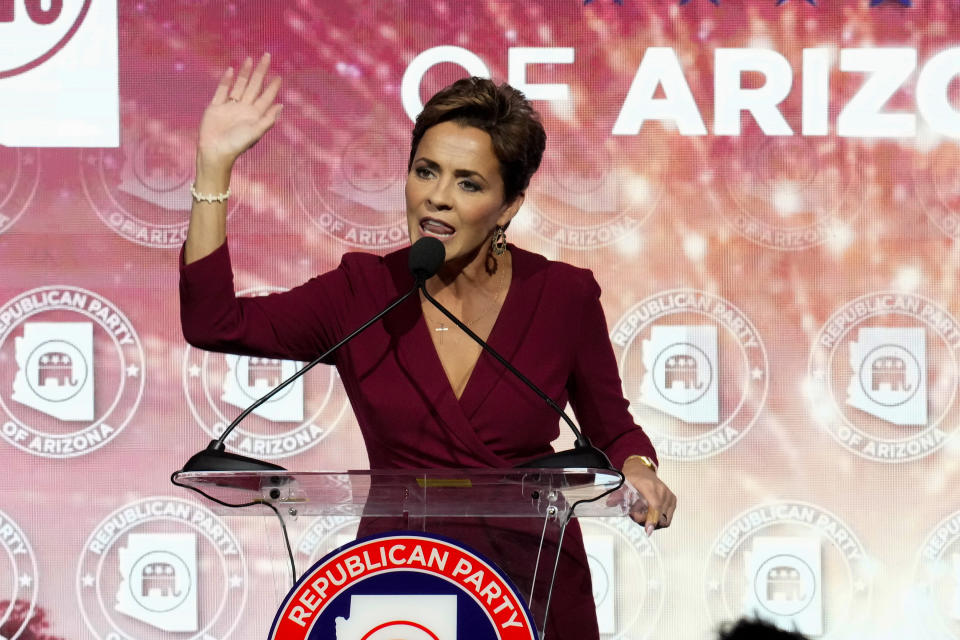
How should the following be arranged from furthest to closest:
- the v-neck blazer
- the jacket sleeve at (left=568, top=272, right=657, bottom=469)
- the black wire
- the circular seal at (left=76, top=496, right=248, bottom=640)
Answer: the circular seal at (left=76, top=496, right=248, bottom=640) < the jacket sleeve at (left=568, top=272, right=657, bottom=469) < the v-neck blazer < the black wire

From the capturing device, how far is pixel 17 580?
3371 millimetres

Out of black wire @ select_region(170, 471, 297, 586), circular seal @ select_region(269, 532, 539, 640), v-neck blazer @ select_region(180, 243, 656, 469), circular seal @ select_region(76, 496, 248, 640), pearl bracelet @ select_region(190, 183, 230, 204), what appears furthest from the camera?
circular seal @ select_region(76, 496, 248, 640)

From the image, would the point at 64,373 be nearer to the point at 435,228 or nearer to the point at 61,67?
the point at 61,67

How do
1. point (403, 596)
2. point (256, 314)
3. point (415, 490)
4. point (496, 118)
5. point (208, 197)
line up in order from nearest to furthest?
point (403, 596) < point (415, 490) < point (208, 197) < point (256, 314) < point (496, 118)

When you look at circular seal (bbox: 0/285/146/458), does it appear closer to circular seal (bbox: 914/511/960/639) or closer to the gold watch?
the gold watch

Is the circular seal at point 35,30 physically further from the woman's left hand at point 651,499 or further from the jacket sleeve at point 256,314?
the woman's left hand at point 651,499

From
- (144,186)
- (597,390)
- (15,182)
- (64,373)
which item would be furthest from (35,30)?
(597,390)

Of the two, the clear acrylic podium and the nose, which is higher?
the nose

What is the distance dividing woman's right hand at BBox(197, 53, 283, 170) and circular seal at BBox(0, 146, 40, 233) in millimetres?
2014

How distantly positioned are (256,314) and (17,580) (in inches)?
82.5

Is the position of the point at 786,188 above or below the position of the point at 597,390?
above

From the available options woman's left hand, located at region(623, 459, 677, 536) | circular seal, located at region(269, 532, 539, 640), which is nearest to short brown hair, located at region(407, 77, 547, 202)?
woman's left hand, located at region(623, 459, 677, 536)

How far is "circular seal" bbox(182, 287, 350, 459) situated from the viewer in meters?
3.39

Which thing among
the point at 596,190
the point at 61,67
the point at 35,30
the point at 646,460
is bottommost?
the point at 646,460
